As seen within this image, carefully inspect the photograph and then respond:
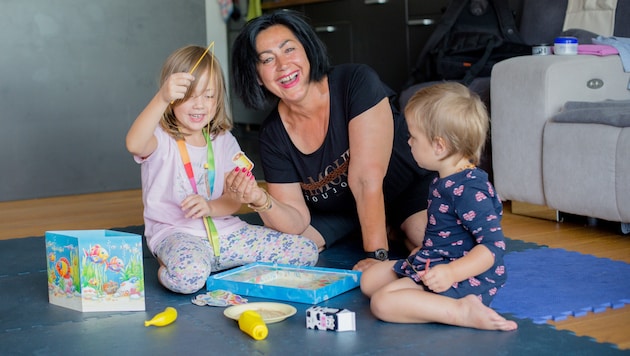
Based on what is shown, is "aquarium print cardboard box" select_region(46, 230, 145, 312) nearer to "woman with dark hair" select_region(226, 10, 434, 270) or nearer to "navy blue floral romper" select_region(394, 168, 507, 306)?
"woman with dark hair" select_region(226, 10, 434, 270)

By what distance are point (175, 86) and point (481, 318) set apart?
A: 88 centimetres

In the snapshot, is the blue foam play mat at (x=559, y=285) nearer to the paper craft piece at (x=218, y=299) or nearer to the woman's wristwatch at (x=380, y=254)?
the woman's wristwatch at (x=380, y=254)

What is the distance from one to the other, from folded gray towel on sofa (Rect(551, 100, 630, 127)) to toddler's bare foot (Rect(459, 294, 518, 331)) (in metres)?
1.06

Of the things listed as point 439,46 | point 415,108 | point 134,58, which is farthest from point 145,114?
point 134,58

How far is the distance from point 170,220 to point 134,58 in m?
2.04

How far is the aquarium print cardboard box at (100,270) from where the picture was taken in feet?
6.24

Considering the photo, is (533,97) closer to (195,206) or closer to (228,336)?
(195,206)

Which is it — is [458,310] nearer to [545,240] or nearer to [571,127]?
[545,240]

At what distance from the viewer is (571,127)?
2.66m

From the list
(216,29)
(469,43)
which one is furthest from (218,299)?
(216,29)

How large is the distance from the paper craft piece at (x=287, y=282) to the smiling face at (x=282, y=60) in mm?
465

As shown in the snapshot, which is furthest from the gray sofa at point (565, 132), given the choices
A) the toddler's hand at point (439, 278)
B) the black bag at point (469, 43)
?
the toddler's hand at point (439, 278)

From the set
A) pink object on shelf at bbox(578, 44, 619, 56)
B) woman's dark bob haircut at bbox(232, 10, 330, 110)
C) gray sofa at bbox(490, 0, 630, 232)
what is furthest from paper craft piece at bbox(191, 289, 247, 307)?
pink object on shelf at bbox(578, 44, 619, 56)

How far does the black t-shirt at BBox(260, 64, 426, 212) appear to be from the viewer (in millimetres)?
2309
